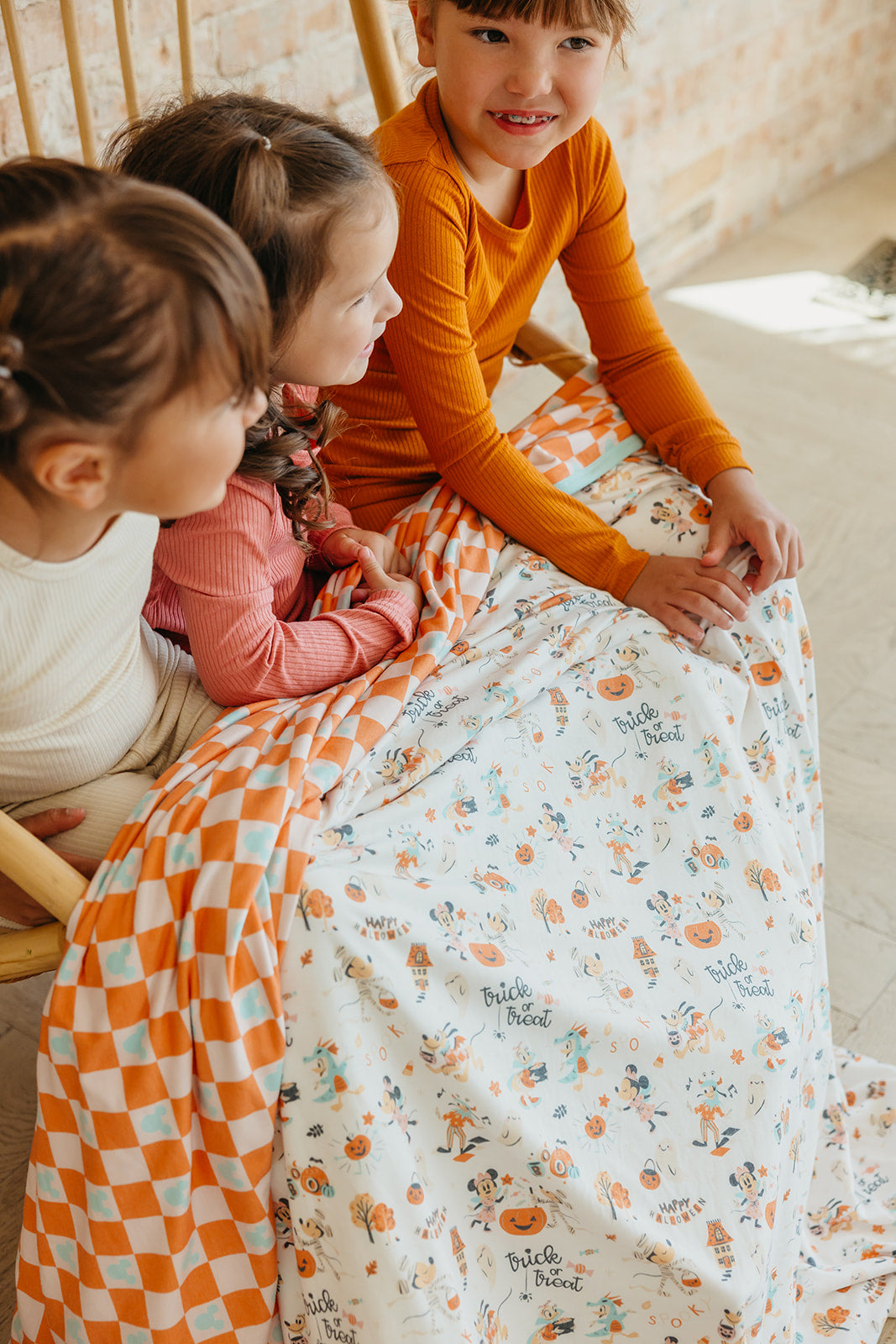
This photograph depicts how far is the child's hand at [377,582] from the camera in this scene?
37.2 inches

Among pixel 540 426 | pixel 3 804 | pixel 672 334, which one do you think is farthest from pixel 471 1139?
pixel 672 334

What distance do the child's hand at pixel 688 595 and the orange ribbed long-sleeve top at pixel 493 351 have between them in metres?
0.02

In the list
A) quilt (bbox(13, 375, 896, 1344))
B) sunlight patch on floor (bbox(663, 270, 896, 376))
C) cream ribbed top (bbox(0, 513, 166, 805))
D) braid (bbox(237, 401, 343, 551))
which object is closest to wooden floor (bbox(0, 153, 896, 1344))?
sunlight patch on floor (bbox(663, 270, 896, 376))

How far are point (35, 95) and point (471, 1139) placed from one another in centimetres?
103

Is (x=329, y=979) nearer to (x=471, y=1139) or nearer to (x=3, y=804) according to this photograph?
(x=471, y=1139)

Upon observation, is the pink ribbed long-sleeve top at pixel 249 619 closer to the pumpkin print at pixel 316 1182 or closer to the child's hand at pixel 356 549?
the child's hand at pixel 356 549

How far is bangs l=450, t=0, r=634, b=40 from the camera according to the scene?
91 centimetres

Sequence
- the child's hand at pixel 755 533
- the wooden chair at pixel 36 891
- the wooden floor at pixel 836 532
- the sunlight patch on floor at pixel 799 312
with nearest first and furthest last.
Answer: the wooden chair at pixel 36 891 → the child's hand at pixel 755 533 → the wooden floor at pixel 836 532 → the sunlight patch on floor at pixel 799 312

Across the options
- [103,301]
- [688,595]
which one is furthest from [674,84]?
[103,301]

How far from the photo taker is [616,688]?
3.10 ft

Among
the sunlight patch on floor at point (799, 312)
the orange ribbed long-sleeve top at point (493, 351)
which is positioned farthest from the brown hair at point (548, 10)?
the sunlight patch on floor at point (799, 312)

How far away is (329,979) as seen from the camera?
70 centimetres

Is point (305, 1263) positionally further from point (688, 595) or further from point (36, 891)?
point (688, 595)

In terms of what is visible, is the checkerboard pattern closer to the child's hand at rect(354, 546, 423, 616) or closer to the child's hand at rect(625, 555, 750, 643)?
the child's hand at rect(354, 546, 423, 616)
